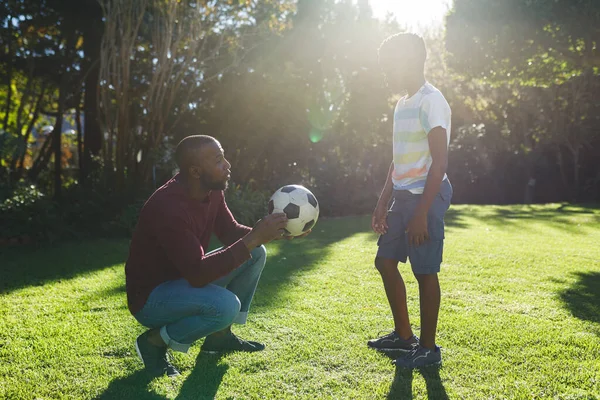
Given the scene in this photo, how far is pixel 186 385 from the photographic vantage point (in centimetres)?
293

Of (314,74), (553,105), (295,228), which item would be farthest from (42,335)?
(553,105)

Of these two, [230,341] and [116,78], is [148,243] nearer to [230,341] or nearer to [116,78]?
[230,341]

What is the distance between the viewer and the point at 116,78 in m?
9.71

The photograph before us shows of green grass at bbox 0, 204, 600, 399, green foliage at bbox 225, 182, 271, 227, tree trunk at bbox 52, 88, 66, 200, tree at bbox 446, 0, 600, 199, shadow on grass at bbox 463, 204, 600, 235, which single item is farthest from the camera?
tree trunk at bbox 52, 88, 66, 200

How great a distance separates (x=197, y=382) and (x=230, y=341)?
513 mm

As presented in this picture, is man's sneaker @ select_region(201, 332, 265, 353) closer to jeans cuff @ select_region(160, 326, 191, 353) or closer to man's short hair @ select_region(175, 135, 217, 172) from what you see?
jeans cuff @ select_region(160, 326, 191, 353)

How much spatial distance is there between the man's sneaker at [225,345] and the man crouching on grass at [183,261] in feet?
1.16

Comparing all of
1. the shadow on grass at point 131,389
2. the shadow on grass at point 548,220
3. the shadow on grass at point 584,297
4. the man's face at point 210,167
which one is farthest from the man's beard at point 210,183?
the shadow on grass at point 548,220

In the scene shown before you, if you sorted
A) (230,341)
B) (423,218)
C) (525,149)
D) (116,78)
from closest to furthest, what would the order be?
(423,218), (230,341), (116,78), (525,149)

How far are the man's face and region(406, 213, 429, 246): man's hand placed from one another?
1.09 meters

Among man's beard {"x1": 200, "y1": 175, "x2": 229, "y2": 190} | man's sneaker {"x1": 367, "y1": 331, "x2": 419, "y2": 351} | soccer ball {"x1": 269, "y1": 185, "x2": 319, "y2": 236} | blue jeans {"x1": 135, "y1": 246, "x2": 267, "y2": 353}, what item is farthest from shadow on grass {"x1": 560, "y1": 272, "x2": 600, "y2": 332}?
man's beard {"x1": 200, "y1": 175, "x2": 229, "y2": 190}

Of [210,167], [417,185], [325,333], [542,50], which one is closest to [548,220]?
[542,50]

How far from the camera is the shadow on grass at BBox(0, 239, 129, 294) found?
573 cm

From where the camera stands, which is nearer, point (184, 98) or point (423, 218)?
point (423, 218)
